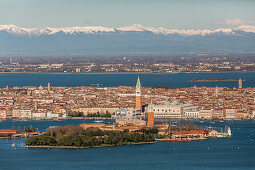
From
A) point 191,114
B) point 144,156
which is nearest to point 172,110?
point 191,114

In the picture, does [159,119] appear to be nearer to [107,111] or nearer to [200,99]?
[107,111]

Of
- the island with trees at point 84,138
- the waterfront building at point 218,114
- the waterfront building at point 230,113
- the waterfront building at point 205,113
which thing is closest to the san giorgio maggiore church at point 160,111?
the waterfront building at point 205,113

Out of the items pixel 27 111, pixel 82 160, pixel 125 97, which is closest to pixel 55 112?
pixel 27 111

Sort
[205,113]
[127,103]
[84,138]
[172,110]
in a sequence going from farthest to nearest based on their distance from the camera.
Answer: [127,103]
[172,110]
[205,113]
[84,138]

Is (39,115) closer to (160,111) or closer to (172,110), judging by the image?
(160,111)

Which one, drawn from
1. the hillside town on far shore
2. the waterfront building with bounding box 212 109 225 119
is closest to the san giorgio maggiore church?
the hillside town on far shore

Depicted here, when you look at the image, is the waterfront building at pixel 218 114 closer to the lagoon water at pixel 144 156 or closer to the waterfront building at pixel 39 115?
the waterfront building at pixel 39 115
